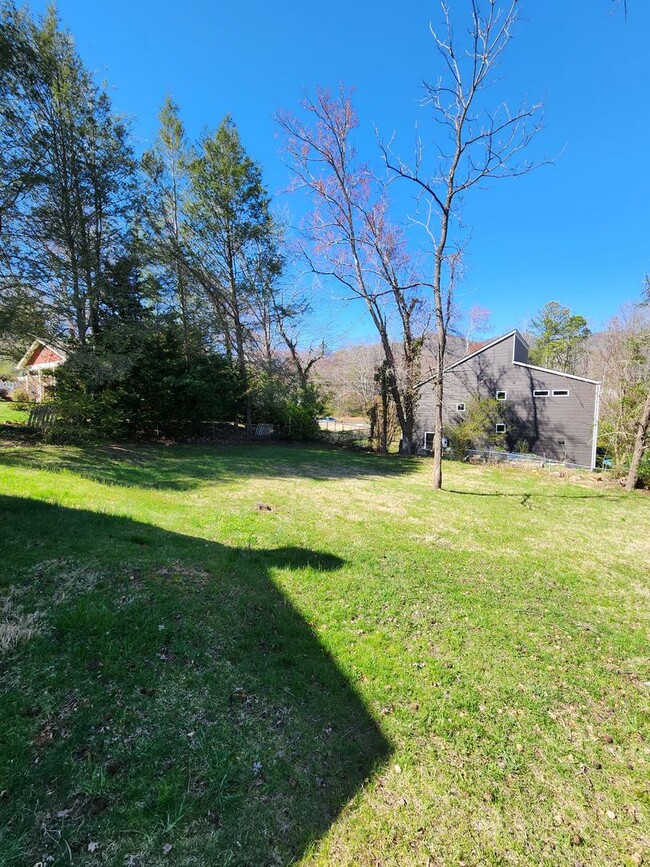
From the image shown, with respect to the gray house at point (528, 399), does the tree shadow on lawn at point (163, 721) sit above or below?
below

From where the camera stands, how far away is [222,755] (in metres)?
1.79

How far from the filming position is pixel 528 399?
17672 mm

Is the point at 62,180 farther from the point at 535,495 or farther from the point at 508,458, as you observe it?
the point at 508,458

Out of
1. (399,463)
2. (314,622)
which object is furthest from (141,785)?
(399,463)

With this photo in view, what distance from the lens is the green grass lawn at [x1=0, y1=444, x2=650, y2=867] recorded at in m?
1.51

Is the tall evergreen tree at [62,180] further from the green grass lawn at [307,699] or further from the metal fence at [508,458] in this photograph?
the metal fence at [508,458]

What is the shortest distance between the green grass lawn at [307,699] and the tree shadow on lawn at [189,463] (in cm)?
261

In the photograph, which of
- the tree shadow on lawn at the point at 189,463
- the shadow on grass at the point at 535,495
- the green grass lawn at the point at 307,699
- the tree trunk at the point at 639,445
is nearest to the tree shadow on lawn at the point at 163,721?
the green grass lawn at the point at 307,699

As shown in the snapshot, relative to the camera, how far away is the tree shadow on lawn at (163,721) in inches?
56.1

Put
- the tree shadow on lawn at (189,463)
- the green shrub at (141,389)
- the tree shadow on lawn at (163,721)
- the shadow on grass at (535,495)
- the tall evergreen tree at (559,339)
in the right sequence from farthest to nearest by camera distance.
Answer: the tall evergreen tree at (559,339), the green shrub at (141,389), the shadow on grass at (535,495), the tree shadow on lawn at (189,463), the tree shadow on lawn at (163,721)

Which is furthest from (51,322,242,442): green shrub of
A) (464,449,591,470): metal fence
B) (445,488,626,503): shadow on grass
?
(464,449,591,470): metal fence

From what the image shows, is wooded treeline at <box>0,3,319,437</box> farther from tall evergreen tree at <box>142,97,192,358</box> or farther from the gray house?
the gray house

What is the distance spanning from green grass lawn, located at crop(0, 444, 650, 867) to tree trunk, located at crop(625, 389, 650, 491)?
755 centimetres

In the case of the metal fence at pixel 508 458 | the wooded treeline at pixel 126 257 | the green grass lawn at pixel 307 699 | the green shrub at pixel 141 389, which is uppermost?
the wooded treeline at pixel 126 257
